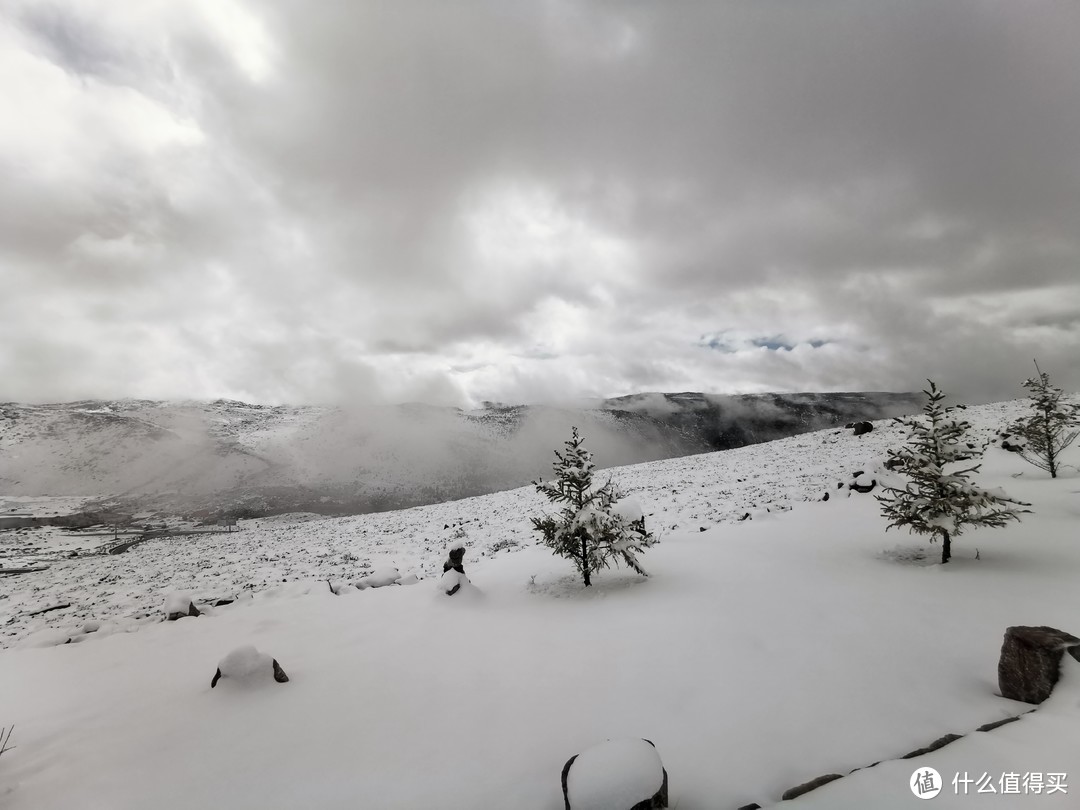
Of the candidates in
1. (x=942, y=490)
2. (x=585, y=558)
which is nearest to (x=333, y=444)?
(x=585, y=558)

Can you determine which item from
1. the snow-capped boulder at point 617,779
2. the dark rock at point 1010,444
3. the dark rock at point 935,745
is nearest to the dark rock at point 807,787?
the dark rock at point 935,745

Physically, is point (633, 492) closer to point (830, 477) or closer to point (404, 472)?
point (830, 477)

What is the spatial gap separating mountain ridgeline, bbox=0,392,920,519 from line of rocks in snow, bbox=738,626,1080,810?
7757cm

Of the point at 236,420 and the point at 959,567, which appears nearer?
the point at 959,567

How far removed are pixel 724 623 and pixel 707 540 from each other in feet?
23.2

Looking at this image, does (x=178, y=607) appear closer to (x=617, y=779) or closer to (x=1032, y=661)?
(x=617, y=779)

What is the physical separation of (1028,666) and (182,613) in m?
19.2

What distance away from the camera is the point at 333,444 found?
11788 centimetres

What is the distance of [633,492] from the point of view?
29078 millimetres

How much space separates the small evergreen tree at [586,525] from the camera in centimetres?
1171

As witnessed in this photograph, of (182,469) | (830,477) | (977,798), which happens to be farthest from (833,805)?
(182,469)

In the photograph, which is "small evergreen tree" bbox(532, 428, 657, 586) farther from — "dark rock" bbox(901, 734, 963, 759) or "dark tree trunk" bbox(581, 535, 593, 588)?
"dark rock" bbox(901, 734, 963, 759)

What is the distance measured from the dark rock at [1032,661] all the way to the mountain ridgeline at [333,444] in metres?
77.6

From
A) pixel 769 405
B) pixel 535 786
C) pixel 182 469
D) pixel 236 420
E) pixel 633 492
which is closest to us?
pixel 535 786
